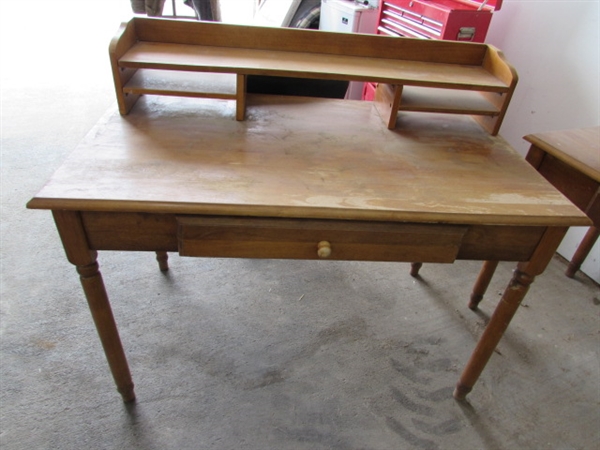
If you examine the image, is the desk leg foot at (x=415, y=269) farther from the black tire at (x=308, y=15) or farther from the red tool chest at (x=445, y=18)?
the black tire at (x=308, y=15)

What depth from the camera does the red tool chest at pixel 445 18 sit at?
5.82 feet

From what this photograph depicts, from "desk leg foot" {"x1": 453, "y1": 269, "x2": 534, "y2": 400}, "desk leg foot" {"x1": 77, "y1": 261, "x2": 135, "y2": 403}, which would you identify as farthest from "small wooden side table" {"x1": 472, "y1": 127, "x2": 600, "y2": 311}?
"desk leg foot" {"x1": 77, "y1": 261, "x2": 135, "y2": 403}

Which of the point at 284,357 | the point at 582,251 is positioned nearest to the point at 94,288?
the point at 284,357

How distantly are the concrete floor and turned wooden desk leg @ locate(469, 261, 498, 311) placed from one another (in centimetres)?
5

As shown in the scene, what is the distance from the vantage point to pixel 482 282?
1.67 m

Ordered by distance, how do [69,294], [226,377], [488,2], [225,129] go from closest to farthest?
[225,129], [226,377], [69,294], [488,2]

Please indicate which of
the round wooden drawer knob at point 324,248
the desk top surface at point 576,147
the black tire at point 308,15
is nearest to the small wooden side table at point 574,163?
the desk top surface at point 576,147

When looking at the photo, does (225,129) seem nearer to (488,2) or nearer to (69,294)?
(69,294)

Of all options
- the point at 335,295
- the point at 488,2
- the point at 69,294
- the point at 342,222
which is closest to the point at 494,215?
the point at 342,222

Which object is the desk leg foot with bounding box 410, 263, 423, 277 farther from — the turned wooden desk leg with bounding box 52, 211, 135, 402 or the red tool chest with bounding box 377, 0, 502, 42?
the turned wooden desk leg with bounding box 52, 211, 135, 402

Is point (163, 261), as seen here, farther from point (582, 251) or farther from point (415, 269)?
point (582, 251)

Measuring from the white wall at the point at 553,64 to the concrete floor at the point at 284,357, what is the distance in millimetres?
685

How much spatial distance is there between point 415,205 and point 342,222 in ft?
0.52

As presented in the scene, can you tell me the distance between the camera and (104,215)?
867 millimetres
